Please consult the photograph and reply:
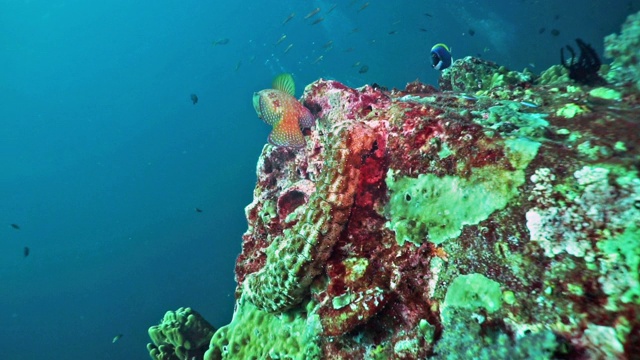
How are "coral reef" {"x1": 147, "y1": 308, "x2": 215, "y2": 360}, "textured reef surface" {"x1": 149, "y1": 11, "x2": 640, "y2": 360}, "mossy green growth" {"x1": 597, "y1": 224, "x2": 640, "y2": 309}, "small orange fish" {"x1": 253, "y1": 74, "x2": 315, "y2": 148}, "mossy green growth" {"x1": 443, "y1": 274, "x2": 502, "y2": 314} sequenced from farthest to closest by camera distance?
"coral reef" {"x1": 147, "y1": 308, "x2": 215, "y2": 360}
"small orange fish" {"x1": 253, "y1": 74, "x2": 315, "y2": 148}
"mossy green growth" {"x1": 443, "y1": 274, "x2": 502, "y2": 314}
"textured reef surface" {"x1": 149, "y1": 11, "x2": 640, "y2": 360}
"mossy green growth" {"x1": 597, "y1": 224, "x2": 640, "y2": 309}

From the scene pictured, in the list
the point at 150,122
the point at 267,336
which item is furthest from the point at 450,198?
the point at 150,122

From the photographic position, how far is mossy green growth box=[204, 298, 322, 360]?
8.94 feet

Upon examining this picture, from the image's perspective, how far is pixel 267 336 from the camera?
335 centimetres

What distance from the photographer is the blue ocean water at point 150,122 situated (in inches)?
1213

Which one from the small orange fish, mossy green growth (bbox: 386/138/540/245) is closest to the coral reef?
the small orange fish

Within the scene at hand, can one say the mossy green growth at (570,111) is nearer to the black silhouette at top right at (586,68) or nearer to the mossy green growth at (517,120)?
the mossy green growth at (517,120)

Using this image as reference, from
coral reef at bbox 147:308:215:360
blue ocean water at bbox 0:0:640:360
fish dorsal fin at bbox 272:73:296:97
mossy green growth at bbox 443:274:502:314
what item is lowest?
coral reef at bbox 147:308:215:360

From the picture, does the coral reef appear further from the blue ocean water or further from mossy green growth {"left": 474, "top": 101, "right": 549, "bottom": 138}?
the blue ocean water

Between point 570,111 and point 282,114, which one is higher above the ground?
point 282,114

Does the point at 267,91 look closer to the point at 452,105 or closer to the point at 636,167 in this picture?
the point at 452,105

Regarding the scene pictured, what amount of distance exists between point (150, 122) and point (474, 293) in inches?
3624

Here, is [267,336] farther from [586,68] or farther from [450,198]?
[586,68]

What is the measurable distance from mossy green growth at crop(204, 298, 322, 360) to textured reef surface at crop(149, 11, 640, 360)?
0.05 feet

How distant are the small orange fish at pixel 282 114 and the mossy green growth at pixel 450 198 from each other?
1821 millimetres
